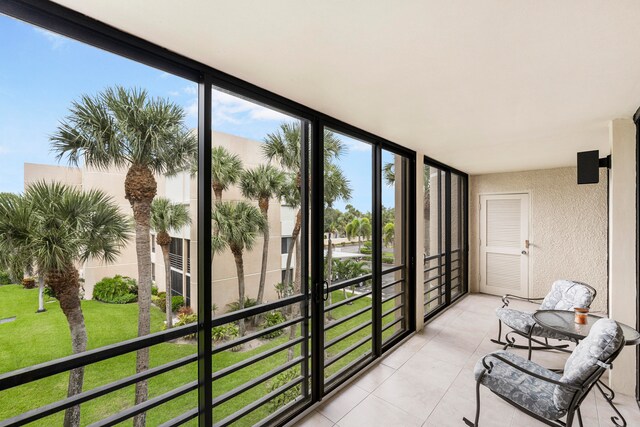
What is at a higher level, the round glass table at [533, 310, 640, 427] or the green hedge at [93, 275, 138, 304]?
the green hedge at [93, 275, 138, 304]

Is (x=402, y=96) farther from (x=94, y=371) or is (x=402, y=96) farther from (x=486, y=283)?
(x=486, y=283)

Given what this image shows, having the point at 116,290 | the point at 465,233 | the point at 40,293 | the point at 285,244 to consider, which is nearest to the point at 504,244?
the point at 465,233

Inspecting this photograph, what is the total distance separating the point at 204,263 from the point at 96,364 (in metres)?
0.66

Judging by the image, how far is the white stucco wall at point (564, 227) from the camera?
4.51 meters

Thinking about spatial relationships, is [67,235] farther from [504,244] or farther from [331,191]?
[504,244]

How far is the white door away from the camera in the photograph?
17.0 ft

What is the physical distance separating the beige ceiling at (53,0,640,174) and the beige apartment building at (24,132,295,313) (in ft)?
1.91

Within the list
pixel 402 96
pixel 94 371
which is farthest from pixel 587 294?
pixel 94 371

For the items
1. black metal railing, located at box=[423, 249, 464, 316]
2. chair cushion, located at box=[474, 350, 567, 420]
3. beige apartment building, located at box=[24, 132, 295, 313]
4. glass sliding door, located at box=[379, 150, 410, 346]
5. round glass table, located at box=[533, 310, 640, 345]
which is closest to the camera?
beige apartment building, located at box=[24, 132, 295, 313]

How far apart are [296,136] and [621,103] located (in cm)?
249

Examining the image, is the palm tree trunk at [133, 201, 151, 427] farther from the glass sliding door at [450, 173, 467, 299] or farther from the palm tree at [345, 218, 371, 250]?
the glass sliding door at [450, 173, 467, 299]

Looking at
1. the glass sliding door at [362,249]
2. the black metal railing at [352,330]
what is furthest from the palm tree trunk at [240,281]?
the black metal railing at [352,330]

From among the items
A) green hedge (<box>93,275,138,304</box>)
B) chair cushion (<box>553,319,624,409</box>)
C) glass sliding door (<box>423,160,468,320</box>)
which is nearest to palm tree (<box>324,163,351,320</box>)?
green hedge (<box>93,275,138,304</box>)

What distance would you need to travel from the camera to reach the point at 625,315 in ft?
8.07
